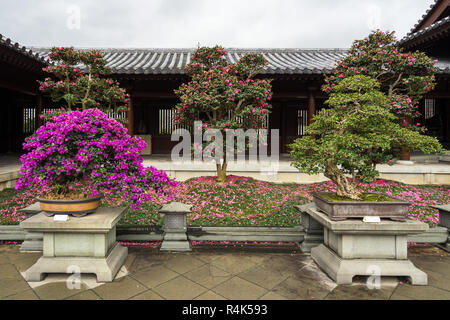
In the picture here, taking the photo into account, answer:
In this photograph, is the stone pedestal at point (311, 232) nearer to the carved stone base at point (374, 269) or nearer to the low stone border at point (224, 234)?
the low stone border at point (224, 234)

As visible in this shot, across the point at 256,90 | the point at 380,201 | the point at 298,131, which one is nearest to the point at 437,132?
the point at 298,131

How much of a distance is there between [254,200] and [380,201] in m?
3.57

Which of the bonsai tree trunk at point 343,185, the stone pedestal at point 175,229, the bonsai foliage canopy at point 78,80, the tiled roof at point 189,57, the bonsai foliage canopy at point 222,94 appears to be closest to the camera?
the bonsai tree trunk at point 343,185

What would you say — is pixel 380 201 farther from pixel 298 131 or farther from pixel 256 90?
pixel 298 131

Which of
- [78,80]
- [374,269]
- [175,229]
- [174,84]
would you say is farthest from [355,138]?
[174,84]

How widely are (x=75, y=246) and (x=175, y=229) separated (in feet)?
4.16

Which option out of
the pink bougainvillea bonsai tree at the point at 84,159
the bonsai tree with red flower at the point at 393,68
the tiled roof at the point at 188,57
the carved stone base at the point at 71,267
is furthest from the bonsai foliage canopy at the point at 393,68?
the carved stone base at the point at 71,267

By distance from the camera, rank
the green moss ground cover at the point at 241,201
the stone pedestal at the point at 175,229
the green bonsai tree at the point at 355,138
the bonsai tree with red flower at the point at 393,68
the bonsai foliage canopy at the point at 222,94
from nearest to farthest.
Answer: the green bonsai tree at the point at 355,138
the stone pedestal at the point at 175,229
the green moss ground cover at the point at 241,201
the bonsai foliage canopy at the point at 222,94
the bonsai tree with red flower at the point at 393,68

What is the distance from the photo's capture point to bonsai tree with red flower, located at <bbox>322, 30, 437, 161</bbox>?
6.88 metres

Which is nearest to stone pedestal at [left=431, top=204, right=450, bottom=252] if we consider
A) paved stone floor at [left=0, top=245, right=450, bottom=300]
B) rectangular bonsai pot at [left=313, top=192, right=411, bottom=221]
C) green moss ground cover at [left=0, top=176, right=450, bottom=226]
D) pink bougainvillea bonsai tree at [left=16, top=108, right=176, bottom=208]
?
paved stone floor at [left=0, top=245, right=450, bottom=300]

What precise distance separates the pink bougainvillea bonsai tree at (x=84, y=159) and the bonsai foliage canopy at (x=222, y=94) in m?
3.62

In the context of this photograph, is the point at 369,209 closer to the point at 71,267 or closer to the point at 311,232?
the point at 311,232

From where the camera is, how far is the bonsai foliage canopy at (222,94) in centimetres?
643

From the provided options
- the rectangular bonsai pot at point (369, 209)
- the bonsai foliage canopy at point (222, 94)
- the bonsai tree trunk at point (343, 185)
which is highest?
the bonsai foliage canopy at point (222, 94)
